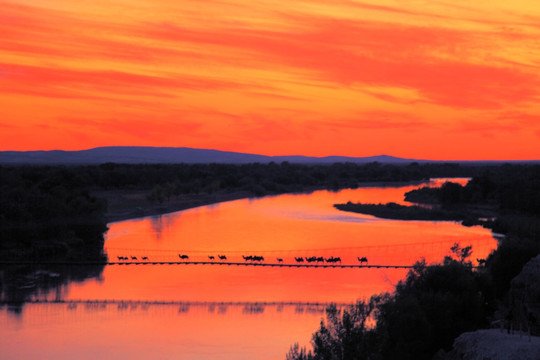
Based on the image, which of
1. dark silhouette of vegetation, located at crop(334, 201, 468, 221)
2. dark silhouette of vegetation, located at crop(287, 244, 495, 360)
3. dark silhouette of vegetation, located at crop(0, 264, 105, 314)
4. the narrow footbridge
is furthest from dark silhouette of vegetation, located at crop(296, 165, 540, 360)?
dark silhouette of vegetation, located at crop(334, 201, 468, 221)

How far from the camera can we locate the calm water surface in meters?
20.4

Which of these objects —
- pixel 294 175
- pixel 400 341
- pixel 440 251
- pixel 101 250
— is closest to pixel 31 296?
pixel 101 250

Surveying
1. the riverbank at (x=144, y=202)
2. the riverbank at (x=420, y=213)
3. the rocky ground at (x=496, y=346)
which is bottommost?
the rocky ground at (x=496, y=346)

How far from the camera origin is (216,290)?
27531mm

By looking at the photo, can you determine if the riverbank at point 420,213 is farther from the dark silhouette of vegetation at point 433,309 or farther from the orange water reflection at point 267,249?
the dark silhouette of vegetation at point 433,309

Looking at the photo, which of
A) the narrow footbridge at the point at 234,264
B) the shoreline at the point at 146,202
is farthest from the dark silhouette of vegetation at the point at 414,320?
the shoreline at the point at 146,202

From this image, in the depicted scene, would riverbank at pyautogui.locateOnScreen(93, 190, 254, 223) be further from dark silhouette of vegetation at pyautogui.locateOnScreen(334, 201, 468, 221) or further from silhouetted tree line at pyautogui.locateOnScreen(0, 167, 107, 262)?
dark silhouette of vegetation at pyautogui.locateOnScreen(334, 201, 468, 221)

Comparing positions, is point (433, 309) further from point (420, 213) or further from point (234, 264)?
point (420, 213)

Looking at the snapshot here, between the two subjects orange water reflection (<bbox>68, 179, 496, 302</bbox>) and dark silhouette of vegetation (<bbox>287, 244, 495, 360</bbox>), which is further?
orange water reflection (<bbox>68, 179, 496, 302</bbox>)

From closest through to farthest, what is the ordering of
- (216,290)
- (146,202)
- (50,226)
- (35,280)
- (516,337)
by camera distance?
(516,337) < (216,290) < (35,280) < (50,226) < (146,202)

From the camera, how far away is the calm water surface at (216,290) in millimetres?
20438

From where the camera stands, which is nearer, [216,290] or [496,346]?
[496,346]

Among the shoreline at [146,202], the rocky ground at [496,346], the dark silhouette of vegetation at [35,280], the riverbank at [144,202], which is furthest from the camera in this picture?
the riverbank at [144,202]

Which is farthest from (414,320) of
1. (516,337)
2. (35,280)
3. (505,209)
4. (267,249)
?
(505,209)
